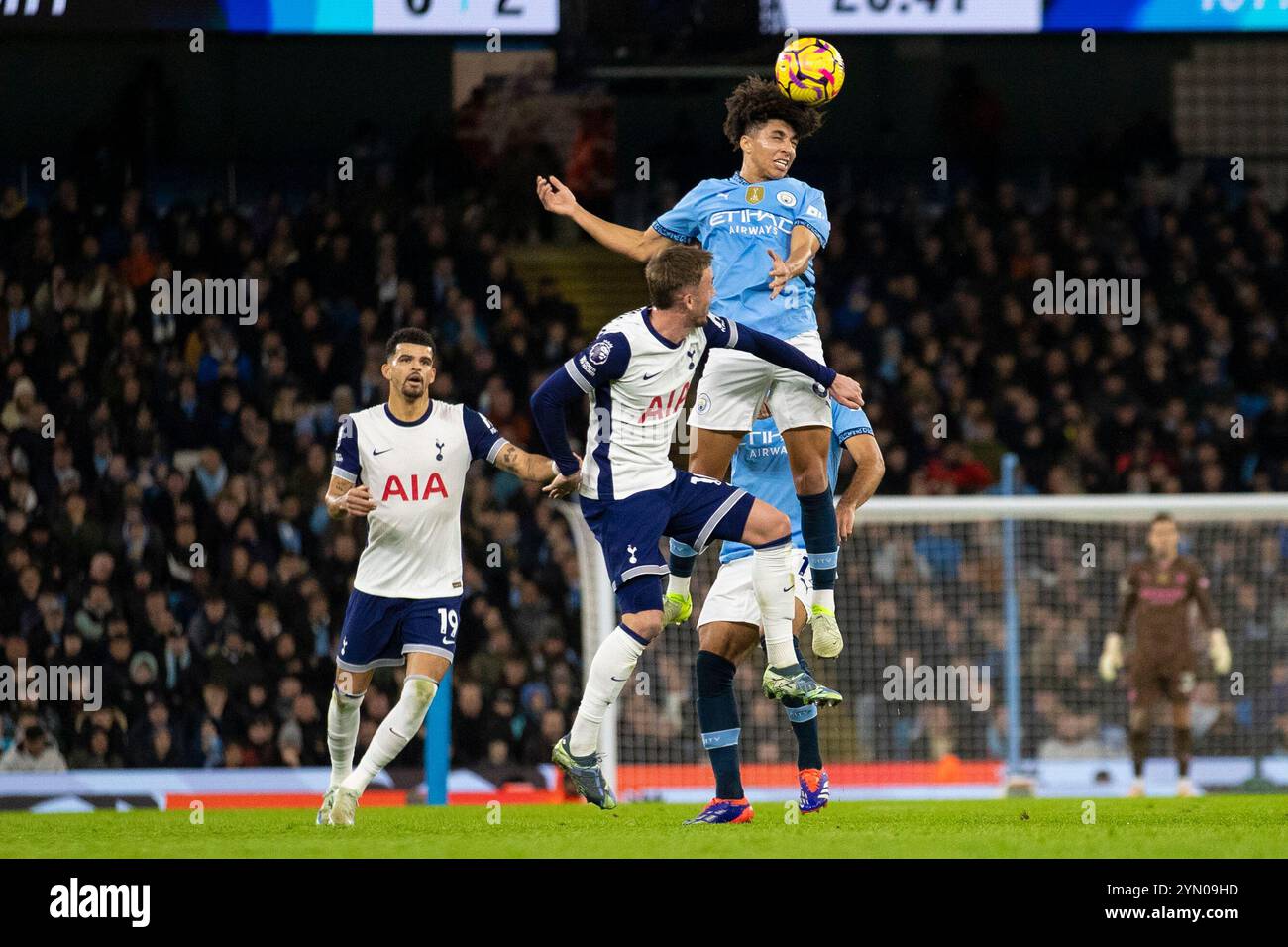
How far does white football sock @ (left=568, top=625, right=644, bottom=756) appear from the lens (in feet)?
28.1

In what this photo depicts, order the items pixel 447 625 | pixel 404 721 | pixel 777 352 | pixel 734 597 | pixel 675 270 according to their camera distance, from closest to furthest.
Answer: pixel 675 270
pixel 777 352
pixel 734 597
pixel 404 721
pixel 447 625

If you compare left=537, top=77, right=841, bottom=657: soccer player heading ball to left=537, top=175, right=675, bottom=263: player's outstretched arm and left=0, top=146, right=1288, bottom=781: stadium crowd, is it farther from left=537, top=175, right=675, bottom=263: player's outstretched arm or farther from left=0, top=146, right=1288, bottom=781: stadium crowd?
left=0, top=146, right=1288, bottom=781: stadium crowd

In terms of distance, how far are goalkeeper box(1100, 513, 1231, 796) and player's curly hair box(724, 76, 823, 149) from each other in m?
6.12

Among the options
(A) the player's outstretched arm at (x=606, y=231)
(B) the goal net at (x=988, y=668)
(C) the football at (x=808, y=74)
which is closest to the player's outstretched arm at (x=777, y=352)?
(A) the player's outstretched arm at (x=606, y=231)

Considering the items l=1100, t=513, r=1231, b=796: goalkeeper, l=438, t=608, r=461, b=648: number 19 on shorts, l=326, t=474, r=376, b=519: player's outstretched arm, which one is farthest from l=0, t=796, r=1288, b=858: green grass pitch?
l=1100, t=513, r=1231, b=796: goalkeeper

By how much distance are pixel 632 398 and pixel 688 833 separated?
1.82 m

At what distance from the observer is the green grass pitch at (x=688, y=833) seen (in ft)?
25.2

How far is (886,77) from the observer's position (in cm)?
2114

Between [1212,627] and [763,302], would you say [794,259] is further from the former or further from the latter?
[1212,627]

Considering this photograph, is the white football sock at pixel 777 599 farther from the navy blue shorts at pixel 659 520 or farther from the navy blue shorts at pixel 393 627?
the navy blue shorts at pixel 393 627

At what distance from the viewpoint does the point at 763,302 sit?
9.27 metres

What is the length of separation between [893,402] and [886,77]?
466 cm

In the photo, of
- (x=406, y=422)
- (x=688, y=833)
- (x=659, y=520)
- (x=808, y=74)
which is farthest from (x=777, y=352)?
(x=688, y=833)

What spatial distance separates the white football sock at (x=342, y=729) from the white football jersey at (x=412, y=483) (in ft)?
1.92
